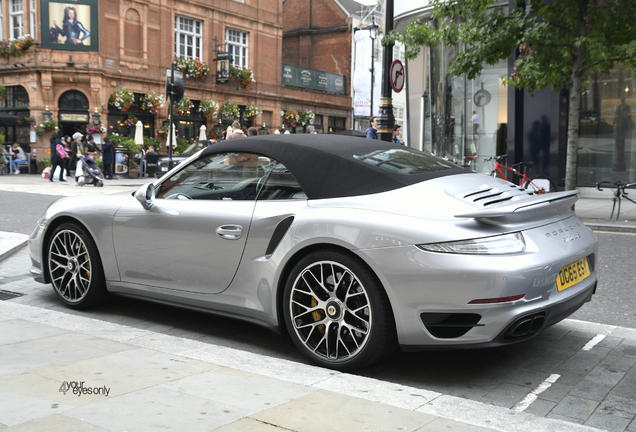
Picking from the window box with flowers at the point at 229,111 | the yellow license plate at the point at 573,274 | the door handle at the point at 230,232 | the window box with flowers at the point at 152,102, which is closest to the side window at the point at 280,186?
the door handle at the point at 230,232

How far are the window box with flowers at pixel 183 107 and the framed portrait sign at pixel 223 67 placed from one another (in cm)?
278

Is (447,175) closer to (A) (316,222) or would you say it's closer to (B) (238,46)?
(A) (316,222)

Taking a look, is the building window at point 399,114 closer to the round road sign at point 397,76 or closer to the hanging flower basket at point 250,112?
the hanging flower basket at point 250,112

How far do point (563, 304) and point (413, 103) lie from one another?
21.4 m

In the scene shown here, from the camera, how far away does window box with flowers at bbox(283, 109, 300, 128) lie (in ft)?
136

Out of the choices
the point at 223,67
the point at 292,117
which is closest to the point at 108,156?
the point at 223,67

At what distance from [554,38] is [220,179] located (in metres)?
9.12

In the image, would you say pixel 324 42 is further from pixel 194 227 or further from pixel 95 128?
pixel 194 227

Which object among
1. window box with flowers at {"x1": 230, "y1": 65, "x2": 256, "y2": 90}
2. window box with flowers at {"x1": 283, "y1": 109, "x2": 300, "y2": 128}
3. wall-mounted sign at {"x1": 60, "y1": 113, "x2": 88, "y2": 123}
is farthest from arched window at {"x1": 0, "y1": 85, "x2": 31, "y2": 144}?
window box with flowers at {"x1": 283, "y1": 109, "x2": 300, "y2": 128}

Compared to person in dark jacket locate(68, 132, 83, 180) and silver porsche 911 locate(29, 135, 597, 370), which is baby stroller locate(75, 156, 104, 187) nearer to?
person in dark jacket locate(68, 132, 83, 180)

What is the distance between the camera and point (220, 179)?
4320 mm

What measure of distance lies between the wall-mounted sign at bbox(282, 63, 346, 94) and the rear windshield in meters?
38.5

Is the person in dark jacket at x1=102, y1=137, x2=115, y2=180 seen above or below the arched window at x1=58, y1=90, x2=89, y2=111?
below

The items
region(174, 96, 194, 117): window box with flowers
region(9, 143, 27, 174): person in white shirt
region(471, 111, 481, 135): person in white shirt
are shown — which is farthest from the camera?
region(174, 96, 194, 117): window box with flowers
